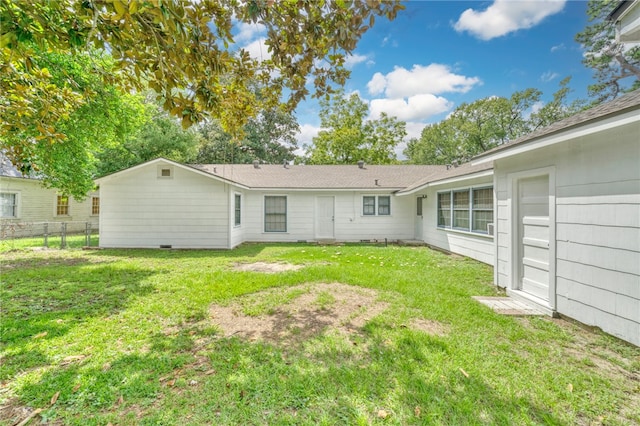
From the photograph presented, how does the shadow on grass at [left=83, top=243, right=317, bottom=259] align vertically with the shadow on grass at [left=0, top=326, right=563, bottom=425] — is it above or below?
above

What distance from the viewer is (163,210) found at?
9.93 m

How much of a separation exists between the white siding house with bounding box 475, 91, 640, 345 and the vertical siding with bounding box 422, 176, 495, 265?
228cm

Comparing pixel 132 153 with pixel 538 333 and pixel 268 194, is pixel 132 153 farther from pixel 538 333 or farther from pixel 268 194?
pixel 538 333

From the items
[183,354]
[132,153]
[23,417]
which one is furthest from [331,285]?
[132,153]

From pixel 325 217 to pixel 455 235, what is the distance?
5.38 meters

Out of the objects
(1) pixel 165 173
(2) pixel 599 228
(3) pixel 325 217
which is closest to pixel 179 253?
(1) pixel 165 173

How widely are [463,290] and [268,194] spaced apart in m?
8.78

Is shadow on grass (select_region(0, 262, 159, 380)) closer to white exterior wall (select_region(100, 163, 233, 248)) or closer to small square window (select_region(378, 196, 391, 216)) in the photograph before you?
white exterior wall (select_region(100, 163, 233, 248))

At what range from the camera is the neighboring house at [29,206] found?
12883mm

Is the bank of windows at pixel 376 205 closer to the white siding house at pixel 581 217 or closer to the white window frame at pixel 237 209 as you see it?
the white window frame at pixel 237 209

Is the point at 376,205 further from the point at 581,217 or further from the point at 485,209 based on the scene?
the point at 581,217

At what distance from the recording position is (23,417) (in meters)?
2.03

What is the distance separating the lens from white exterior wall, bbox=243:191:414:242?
11.9 meters

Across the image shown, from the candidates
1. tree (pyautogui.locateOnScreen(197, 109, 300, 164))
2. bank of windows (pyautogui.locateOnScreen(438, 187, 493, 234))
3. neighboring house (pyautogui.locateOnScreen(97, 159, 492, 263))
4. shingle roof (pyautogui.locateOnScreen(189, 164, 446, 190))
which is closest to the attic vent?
neighboring house (pyautogui.locateOnScreen(97, 159, 492, 263))
